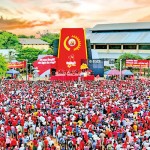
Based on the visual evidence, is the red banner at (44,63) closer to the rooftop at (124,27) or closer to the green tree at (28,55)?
the green tree at (28,55)

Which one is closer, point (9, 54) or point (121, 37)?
point (121, 37)

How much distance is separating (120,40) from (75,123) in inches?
2451

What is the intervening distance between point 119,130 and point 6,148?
4.81m

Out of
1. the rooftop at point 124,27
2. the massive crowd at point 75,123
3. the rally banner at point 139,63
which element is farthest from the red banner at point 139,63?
the rooftop at point 124,27

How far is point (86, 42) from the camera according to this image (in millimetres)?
53250

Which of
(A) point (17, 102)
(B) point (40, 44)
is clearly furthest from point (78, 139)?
(B) point (40, 44)

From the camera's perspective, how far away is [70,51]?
2053 inches

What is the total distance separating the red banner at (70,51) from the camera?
51906 millimetres

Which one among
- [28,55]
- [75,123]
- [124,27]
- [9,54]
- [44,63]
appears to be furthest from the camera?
[124,27]

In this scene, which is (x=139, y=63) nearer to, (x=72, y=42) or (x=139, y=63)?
(x=139, y=63)

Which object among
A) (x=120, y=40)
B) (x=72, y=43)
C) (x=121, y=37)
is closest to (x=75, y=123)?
(x=72, y=43)

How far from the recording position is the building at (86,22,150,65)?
75762 millimetres

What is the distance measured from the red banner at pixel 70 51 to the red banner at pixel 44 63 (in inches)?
43.6

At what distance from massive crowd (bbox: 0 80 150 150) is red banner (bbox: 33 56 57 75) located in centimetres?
2285
